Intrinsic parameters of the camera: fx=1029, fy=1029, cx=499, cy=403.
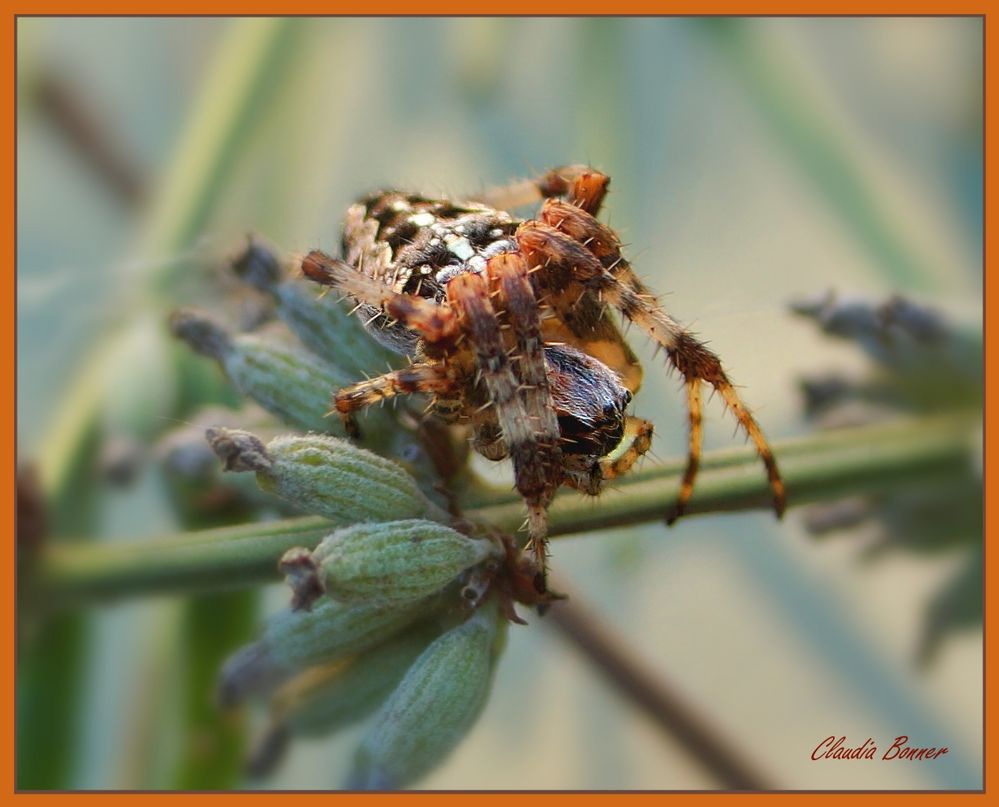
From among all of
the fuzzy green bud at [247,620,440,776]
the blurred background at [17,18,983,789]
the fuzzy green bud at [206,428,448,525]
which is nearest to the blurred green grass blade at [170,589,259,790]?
the blurred background at [17,18,983,789]

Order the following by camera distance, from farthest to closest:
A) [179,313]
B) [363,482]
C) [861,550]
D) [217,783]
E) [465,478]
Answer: [861,550], [217,783], [179,313], [465,478], [363,482]

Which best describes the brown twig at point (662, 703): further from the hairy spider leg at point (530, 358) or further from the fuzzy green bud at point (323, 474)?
the fuzzy green bud at point (323, 474)

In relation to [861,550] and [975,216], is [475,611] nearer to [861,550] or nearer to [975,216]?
[861,550]

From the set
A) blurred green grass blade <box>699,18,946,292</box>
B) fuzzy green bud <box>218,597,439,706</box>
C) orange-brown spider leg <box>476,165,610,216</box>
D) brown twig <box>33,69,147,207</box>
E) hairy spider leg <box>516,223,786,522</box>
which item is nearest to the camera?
fuzzy green bud <box>218,597,439,706</box>

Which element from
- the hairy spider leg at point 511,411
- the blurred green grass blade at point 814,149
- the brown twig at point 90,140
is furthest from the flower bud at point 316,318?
the brown twig at point 90,140

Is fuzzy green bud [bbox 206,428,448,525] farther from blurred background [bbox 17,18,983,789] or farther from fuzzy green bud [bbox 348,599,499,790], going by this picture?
blurred background [bbox 17,18,983,789]

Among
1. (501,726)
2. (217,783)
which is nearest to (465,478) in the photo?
(217,783)
